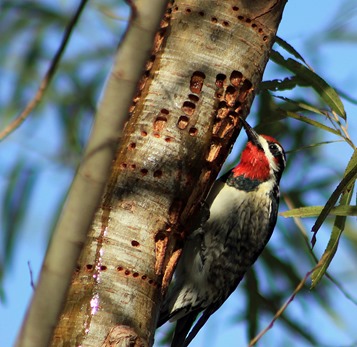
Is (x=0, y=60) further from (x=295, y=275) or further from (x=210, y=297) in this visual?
(x=295, y=275)

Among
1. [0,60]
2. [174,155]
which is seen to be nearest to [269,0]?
[174,155]

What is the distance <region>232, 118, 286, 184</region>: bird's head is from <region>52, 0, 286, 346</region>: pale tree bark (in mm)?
830

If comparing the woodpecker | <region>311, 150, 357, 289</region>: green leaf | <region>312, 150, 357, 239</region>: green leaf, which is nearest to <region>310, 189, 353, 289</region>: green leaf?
<region>311, 150, 357, 289</region>: green leaf

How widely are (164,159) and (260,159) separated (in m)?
1.21

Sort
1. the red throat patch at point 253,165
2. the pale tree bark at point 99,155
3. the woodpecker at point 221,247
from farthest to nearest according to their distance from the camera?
the red throat patch at point 253,165, the woodpecker at point 221,247, the pale tree bark at point 99,155

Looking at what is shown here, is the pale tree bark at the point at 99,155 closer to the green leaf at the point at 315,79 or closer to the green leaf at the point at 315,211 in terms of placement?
the green leaf at the point at 315,211

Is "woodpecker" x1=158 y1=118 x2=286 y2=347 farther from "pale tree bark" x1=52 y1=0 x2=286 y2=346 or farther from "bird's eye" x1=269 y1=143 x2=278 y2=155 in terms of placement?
"pale tree bark" x1=52 y1=0 x2=286 y2=346

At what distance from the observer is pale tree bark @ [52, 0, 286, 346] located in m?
1.73

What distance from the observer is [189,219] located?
2.04m

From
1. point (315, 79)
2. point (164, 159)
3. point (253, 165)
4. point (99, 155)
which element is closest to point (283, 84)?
point (315, 79)

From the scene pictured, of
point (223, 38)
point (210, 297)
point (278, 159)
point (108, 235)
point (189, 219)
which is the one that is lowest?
point (108, 235)

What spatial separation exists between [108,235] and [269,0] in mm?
809

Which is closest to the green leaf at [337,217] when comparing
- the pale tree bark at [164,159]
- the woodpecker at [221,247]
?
the pale tree bark at [164,159]

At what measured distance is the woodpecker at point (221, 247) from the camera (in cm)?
291
